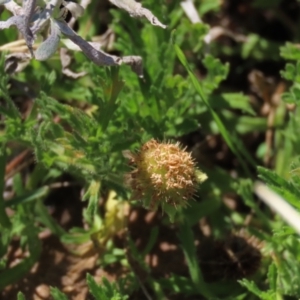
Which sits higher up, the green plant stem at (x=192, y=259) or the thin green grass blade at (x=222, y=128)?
the thin green grass blade at (x=222, y=128)

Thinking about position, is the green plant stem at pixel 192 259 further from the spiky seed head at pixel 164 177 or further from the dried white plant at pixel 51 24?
the dried white plant at pixel 51 24

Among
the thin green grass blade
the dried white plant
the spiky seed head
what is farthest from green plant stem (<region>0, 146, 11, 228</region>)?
Answer: the thin green grass blade

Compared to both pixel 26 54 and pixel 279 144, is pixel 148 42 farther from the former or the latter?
pixel 279 144

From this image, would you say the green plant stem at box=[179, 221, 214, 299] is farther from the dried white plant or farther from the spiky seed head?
the dried white plant

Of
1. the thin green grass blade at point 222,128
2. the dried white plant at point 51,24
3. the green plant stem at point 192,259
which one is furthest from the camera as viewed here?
the green plant stem at point 192,259

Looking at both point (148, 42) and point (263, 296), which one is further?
point (148, 42)

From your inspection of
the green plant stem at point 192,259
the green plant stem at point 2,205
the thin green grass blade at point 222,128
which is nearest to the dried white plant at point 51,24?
the thin green grass blade at point 222,128

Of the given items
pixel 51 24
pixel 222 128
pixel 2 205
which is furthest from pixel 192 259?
pixel 51 24

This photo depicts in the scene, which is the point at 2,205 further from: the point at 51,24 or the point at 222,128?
the point at 222,128

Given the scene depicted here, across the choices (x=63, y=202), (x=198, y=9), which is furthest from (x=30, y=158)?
(x=198, y=9)
